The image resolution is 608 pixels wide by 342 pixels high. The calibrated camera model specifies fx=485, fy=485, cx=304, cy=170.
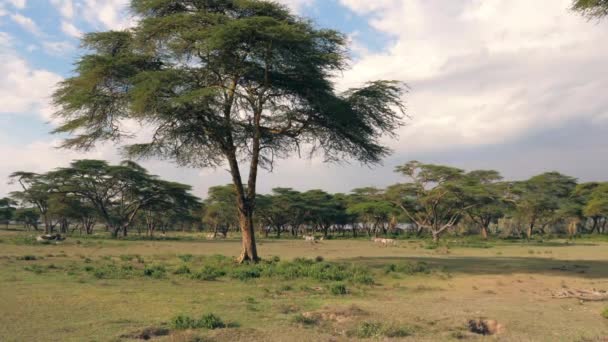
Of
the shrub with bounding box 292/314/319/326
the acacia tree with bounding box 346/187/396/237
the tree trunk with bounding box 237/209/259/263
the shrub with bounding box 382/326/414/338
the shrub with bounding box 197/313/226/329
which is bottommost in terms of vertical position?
the shrub with bounding box 382/326/414/338

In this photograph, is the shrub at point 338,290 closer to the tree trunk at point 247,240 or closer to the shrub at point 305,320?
the shrub at point 305,320

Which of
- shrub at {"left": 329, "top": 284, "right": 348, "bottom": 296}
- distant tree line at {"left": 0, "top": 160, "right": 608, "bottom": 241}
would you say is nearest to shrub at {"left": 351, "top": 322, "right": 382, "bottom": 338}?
shrub at {"left": 329, "top": 284, "right": 348, "bottom": 296}

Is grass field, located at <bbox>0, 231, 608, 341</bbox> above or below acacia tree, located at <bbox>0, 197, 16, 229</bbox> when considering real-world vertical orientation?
below

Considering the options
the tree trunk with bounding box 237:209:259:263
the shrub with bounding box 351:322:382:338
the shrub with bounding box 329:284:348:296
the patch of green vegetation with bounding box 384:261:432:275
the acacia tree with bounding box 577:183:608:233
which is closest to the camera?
the shrub with bounding box 351:322:382:338

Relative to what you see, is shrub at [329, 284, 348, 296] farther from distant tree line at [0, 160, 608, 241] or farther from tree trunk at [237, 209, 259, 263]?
distant tree line at [0, 160, 608, 241]

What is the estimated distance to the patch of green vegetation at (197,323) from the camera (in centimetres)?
786

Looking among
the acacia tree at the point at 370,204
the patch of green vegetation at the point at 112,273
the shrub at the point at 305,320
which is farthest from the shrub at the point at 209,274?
the acacia tree at the point at 370,204

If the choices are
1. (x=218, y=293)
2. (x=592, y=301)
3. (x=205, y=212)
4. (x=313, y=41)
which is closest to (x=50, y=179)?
(x=205, y=212)

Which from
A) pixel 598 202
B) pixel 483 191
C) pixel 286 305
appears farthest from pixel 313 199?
pixel 286 305

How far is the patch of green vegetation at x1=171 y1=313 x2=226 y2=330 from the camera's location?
7.86m

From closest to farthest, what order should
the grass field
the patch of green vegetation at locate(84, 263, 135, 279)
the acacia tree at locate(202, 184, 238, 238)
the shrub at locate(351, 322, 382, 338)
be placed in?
A: the shrub at locate(351, 322, 382, 338), the grass field, the patch of green vegetation at locate(84, 263, 135, 279), the acacia tree at locate(202, 184, 238, 238)

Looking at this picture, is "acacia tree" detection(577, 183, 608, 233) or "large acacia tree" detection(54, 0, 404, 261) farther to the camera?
"acacia tree" detection(577, 183, 608, 233)

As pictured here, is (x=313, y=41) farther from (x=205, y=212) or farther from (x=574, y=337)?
(x=205, y=212)

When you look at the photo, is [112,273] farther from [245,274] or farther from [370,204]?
[370,204]
